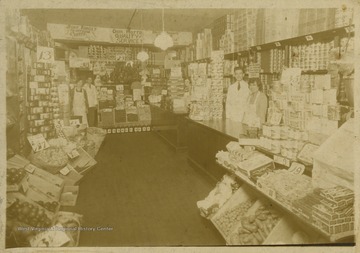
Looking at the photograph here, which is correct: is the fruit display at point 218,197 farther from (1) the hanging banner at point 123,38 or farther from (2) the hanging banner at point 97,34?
(1) the hanging banner at point 123,38

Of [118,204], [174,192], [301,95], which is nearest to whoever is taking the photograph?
[301,95]

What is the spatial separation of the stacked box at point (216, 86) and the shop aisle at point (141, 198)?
3.24 ft

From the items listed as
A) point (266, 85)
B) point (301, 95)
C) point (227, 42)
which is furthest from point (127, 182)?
point (227, 42)

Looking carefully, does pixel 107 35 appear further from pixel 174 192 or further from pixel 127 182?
pixel 174 192

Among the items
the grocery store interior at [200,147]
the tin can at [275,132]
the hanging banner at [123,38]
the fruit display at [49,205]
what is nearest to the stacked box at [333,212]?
the grocery store interior at [200,147]

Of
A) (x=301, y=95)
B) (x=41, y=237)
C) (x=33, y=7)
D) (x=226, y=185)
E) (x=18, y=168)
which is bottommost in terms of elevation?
(x=41, y=237)

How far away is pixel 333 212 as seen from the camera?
1870mm

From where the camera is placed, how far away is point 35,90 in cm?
400

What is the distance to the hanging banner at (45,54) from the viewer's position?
2.76 m

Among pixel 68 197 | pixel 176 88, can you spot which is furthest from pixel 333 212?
pixel 176 88

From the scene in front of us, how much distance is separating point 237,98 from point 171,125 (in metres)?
1.48

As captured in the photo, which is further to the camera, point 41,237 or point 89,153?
point 89,153

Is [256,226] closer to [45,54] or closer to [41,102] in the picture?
[45,54]

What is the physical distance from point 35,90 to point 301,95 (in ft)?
10.0
